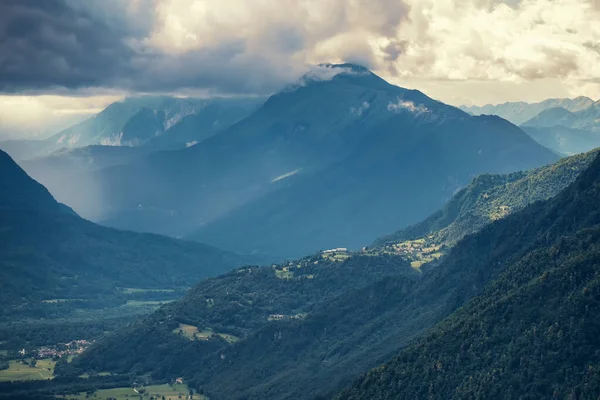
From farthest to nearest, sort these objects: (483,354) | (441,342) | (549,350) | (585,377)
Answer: (441,342) < (483,354) < (549,350) < (585,377)

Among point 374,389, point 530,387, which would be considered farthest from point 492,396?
point 374,389

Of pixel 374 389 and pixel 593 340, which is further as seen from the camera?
pixel 374 389

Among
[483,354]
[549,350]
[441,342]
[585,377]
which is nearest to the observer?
[585,377]

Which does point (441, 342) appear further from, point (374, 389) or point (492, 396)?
point (492, 396)

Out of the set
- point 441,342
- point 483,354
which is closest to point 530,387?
point 483,354

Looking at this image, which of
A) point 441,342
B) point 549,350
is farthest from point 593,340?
point 441,342

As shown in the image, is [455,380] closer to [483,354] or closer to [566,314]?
[483,354]

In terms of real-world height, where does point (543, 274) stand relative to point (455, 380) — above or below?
above

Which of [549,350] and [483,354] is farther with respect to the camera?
[483,354]

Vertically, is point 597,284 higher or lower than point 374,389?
higher
